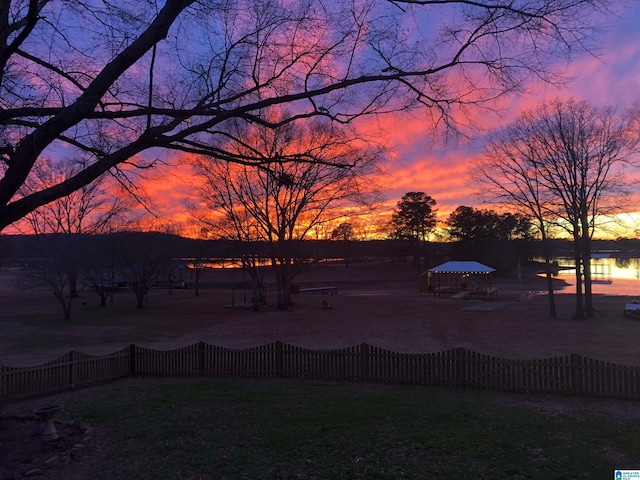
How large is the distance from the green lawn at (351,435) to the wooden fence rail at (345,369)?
0.57 metres

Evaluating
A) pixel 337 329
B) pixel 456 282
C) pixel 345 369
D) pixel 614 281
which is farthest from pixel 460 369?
pixel 614 281

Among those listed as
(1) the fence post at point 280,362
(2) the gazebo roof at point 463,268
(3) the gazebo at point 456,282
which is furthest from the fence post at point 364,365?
(2) the gazebo roof at point 463,268

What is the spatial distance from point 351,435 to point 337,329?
16.7m

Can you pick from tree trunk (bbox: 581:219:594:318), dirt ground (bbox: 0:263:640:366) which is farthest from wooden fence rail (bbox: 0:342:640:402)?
tree trunk (bbox: 581:219:594:318)

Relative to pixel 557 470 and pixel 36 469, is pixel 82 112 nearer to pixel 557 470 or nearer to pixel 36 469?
pixel 36 469

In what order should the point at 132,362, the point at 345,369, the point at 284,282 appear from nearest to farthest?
the point at 345,369
the point at 132,362
the point at 284,282

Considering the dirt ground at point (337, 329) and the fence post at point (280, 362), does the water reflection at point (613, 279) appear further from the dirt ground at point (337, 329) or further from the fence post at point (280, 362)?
the fence post at point (280, 362)

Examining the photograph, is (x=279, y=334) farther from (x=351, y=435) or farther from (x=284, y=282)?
(x=351, y=435)

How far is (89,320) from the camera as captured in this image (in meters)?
30.1

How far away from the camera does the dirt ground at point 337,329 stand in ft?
58.0

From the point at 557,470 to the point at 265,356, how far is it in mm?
7959

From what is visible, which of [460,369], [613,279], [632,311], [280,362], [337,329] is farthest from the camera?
[613,279]

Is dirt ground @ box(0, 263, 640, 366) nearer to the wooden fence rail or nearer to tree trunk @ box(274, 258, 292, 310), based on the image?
tree trunk @ box(274, 258, 292, 310)

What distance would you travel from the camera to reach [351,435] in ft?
23.5
